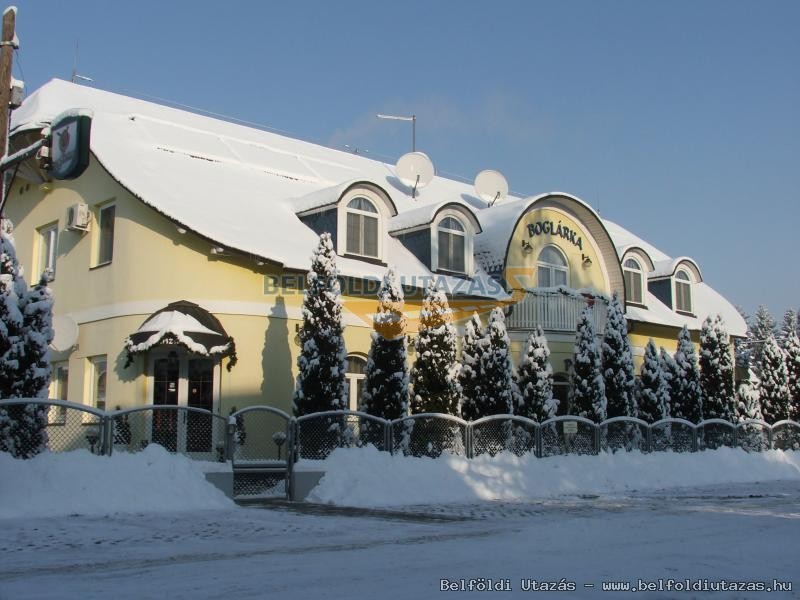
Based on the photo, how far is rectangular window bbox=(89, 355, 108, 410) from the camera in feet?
67.3

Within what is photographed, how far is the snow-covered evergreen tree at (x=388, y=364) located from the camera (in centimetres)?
1970

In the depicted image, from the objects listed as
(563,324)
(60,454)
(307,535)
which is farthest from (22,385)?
(563,324)

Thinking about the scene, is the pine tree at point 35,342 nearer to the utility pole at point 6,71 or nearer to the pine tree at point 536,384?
the utility pole at point 6,71

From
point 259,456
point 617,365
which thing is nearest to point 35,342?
point 259,456

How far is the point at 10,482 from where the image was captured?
40.2 feet

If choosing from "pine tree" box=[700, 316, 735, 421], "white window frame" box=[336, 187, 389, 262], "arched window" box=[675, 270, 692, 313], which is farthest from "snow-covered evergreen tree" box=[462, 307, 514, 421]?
"arched window" box=[675, 270, 692, 313]

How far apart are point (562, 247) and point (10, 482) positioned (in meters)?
19.4

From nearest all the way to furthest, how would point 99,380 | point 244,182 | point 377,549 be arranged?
point 377,549 → point 99,380 → point 244,182

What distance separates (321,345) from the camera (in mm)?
18844

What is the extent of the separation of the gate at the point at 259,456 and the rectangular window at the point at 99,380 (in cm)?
586

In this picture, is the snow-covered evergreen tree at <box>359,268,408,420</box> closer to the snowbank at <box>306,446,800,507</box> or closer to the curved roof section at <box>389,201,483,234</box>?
the snowbank at <box>306,446,800,507</box>

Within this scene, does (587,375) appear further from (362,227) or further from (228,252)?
(228,252)

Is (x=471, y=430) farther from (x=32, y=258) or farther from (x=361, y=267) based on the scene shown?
(x=32, y=258)

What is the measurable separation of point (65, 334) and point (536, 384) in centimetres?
1158
